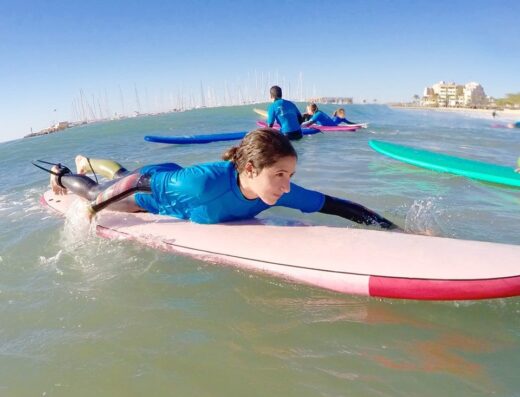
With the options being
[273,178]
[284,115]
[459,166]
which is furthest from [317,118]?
[273,178]

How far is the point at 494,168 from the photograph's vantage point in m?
6.11

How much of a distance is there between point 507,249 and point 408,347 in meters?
0.97

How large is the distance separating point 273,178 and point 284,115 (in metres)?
7.20

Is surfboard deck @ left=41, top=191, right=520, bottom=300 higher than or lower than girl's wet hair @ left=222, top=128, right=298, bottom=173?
lower

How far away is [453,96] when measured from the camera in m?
112

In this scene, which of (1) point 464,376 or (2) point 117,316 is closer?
(1) point 464,376

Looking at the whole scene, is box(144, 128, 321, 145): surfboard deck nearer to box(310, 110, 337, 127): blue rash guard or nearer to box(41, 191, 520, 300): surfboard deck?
box(310, 110, 337, 127): blue rash guard

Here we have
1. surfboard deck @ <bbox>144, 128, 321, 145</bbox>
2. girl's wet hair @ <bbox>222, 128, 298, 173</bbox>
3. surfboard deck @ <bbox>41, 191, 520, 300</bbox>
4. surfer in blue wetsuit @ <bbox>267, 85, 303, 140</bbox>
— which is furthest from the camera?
surfboard deck @ <bbox>144, 128, 321, 145</bbox>

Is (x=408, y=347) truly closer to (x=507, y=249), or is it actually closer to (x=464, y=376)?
(x=464, y=376)

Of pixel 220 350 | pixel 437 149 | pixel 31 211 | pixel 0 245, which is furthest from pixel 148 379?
pixel 437 149

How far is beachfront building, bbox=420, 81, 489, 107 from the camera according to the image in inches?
3928

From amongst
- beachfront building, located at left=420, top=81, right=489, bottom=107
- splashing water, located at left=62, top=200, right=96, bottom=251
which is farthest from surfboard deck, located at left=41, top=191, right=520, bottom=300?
beachfront building, located at left=420, top=81, right=489, bottom=107

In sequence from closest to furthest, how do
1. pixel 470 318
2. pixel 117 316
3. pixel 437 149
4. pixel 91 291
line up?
1. pixel 470 318
2. pixel 117 316
3. pixel 91 291
4. pixel 437 149

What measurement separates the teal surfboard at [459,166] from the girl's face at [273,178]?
4.43 metres
